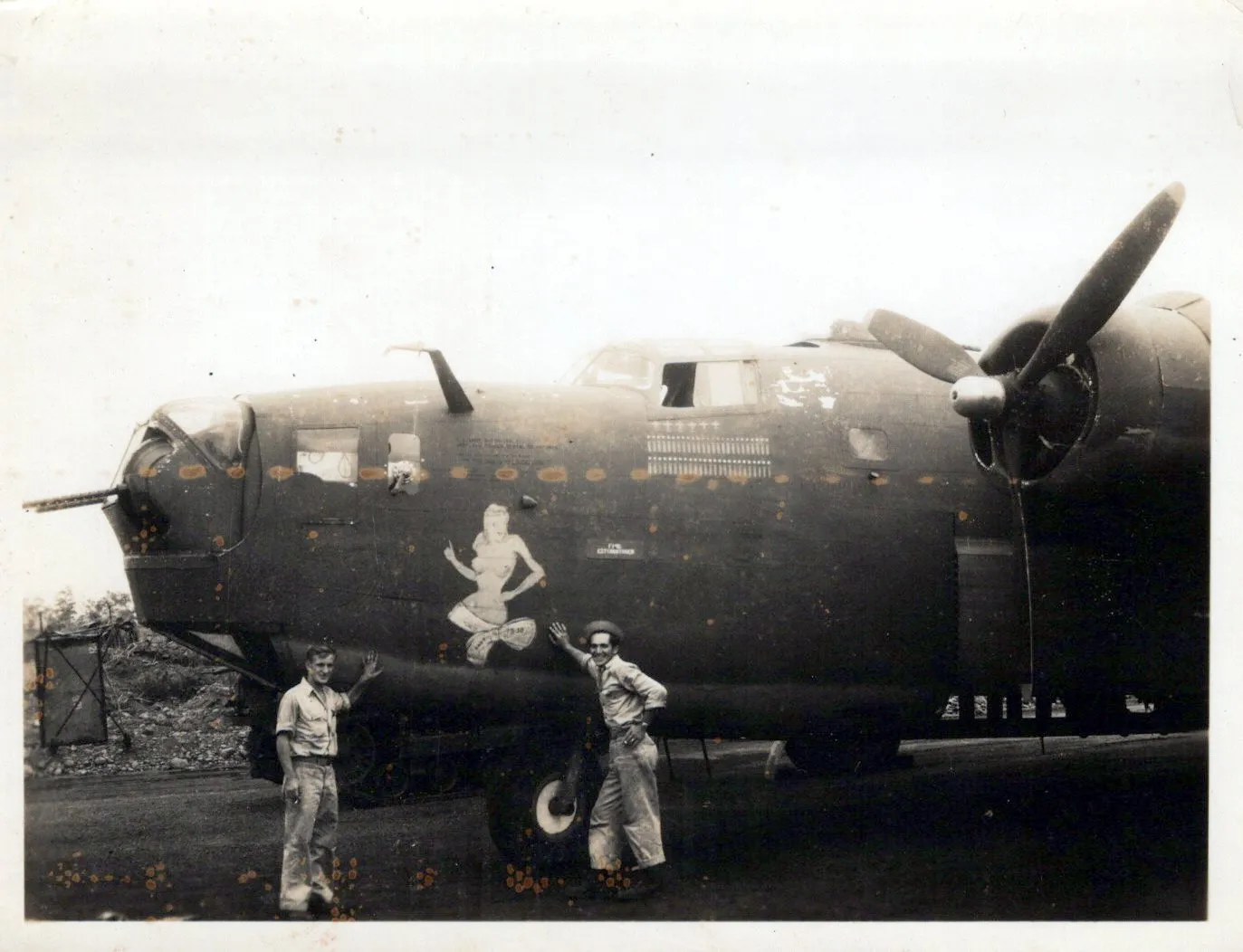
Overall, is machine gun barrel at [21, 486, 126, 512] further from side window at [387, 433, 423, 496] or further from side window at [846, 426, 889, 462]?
side window at [846, 426, 889, 462]

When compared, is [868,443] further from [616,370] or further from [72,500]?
[72,500]

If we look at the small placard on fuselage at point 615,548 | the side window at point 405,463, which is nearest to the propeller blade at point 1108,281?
the small placard on fuselage at point 615,548

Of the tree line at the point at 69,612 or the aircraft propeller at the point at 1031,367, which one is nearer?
the aircraft propeller at the point at 1031,367

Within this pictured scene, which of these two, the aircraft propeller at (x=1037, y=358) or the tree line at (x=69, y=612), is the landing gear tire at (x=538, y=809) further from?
the aircraft propeller at (x=1037, y=358)

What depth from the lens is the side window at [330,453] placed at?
7.56 meters

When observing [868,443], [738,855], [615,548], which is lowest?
[738,855]

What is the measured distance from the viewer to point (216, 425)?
7.59m

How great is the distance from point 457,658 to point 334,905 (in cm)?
180

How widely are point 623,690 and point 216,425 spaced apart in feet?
10.4

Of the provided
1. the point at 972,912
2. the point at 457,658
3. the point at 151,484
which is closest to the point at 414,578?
the point at 457,658

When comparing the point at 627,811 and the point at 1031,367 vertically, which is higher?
the point at 1031,367

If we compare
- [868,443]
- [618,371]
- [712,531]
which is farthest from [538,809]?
[868,443]

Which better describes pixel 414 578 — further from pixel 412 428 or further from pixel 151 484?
pixel 151 484

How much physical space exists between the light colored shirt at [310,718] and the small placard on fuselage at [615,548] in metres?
1.86
